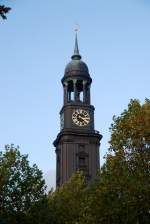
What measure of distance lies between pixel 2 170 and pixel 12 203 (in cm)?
325

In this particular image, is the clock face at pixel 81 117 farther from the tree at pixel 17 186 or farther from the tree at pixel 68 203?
the tree at pixel 17 186

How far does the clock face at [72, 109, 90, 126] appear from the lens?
327ft

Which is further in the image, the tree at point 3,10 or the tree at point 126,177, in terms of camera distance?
the tree at point 126,177

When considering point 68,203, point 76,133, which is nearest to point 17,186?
point 68,203

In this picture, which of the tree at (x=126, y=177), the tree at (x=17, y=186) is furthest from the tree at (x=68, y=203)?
the tree at (x=126, y=177)

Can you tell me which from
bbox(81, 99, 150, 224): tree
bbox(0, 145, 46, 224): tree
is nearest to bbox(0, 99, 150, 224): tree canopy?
bbox(81, 99, 150, 224): tree

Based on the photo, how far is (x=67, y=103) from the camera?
330ft

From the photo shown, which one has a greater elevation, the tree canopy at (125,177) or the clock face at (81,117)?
the clock face at (81,117)

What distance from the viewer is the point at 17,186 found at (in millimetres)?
50406

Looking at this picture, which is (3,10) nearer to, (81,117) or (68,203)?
(68,203)

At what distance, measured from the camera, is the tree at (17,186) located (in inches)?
1935

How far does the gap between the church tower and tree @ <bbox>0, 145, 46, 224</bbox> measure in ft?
140

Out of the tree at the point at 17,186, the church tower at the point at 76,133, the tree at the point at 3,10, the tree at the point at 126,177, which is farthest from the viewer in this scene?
the church tower at the point at 76,133

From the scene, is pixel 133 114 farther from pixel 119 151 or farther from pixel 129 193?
pixel 129 193
